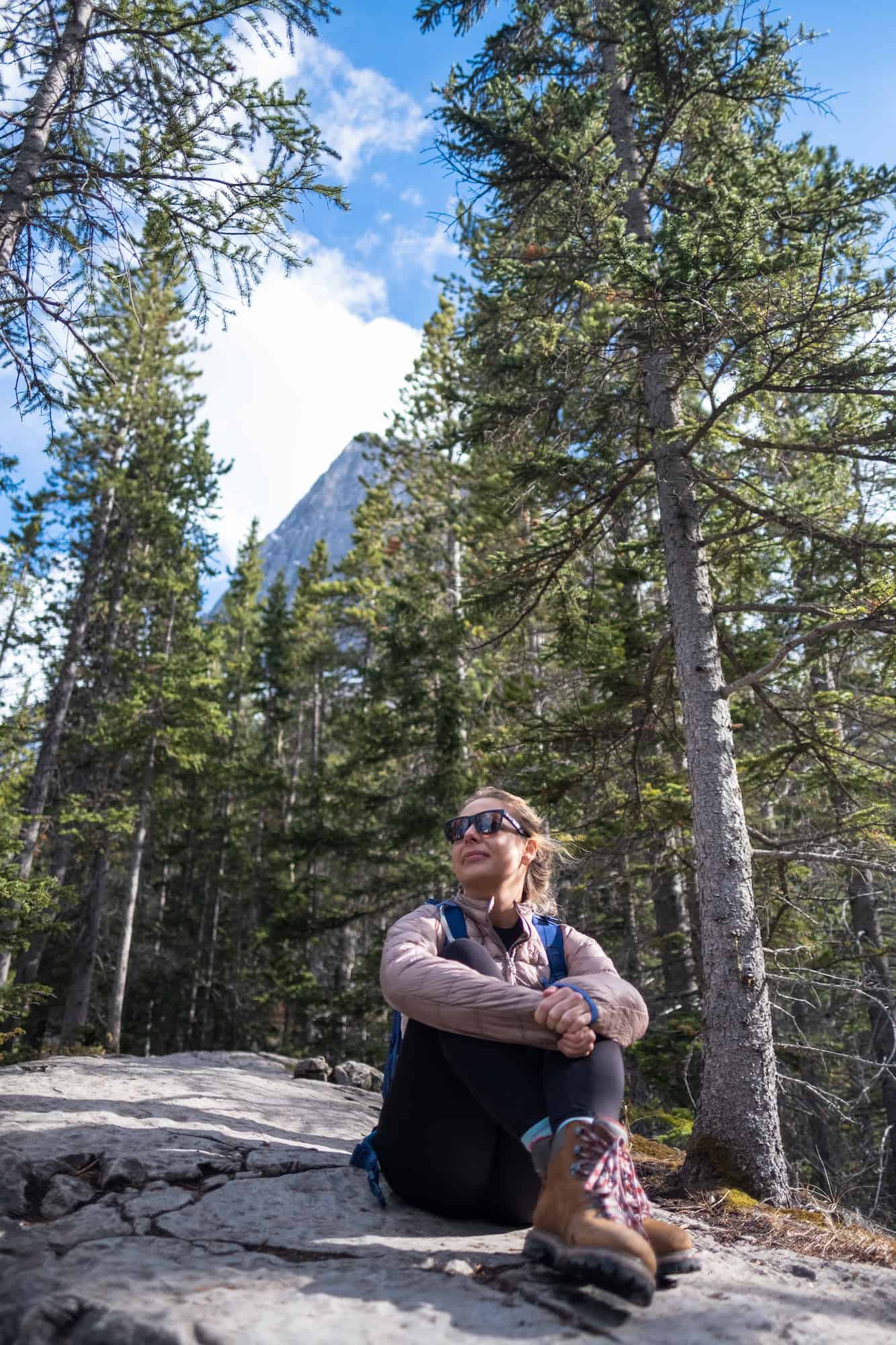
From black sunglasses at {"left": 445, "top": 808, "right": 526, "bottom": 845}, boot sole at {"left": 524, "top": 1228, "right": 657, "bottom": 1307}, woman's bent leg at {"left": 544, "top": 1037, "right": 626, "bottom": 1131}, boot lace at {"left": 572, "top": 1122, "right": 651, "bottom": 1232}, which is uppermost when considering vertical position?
black sunglasses at {"left": 445, "top": 808, "right": 526, "bottom": 845}

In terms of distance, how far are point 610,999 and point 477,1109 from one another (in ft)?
1.85

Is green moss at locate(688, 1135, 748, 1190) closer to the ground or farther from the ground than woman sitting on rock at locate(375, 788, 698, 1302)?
closer to the ground

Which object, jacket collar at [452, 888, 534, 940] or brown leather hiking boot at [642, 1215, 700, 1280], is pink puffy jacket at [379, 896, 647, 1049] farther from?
brown leather hiking boot at [642, 1215, 700, 1280]

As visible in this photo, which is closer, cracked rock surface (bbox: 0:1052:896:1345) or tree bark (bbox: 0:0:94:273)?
cracked rock surface (bbox: 0:1052:896:1345)

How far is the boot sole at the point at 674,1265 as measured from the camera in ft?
6.83

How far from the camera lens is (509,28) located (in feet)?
25.2

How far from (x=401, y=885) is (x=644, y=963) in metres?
4.59

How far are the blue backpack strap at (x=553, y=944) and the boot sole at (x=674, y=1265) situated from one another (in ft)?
2.91

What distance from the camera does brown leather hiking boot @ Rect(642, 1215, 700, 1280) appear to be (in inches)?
82.0

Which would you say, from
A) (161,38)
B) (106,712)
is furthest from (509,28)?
(106,712)

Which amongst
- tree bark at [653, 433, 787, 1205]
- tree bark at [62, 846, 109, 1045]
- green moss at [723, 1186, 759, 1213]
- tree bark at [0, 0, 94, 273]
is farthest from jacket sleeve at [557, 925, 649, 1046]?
tree bark at [62, 846, 109, 1045]

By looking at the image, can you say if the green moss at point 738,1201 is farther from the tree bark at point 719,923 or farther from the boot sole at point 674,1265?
the boot sole at point 674,1265

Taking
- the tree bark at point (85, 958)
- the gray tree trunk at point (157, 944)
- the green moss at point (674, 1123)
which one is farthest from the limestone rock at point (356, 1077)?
the gray tree trunk at point (157, 944)

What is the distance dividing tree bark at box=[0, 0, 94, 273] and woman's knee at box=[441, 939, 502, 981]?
5.32m
